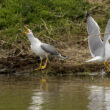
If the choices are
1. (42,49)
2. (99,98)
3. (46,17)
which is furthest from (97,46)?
(99,98)

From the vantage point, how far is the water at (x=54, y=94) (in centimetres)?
712

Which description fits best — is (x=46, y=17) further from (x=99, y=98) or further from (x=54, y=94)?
(x=99, y=98)

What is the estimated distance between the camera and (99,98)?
25.5 ft

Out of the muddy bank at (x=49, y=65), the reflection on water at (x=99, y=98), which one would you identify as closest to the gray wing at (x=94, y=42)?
the muddy bank at (x=49, y=65)

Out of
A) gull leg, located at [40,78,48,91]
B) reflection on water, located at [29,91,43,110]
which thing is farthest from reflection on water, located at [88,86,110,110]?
gull leg, located at [40,78,48,91]

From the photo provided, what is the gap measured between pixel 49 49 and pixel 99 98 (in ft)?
13.3

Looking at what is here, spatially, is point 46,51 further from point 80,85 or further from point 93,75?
point 80,85

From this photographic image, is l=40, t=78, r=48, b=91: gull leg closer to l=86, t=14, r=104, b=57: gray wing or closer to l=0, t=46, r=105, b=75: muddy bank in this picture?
l=0, t=46, r=105, b=75: muddy bank

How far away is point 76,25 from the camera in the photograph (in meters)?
13.6

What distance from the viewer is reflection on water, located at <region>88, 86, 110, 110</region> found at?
7.02 m

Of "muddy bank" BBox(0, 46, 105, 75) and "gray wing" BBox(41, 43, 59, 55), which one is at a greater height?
"gray wing" BBox(41, 43, 59, 55)

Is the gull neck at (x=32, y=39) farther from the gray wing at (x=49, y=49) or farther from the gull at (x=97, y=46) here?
the gull at (x=97, y=46)

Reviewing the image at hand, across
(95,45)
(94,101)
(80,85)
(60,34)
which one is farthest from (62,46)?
(94,101)

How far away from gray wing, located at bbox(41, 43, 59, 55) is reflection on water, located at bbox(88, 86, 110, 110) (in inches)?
112
